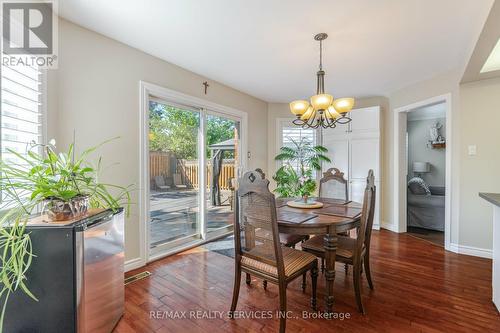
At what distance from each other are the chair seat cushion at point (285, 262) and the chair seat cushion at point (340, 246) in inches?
10.3

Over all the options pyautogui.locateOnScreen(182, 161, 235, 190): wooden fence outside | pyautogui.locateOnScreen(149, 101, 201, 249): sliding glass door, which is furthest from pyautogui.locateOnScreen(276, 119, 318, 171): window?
pyautogui.locateOnScreen(149, 101, 201, 249): sliding glass door

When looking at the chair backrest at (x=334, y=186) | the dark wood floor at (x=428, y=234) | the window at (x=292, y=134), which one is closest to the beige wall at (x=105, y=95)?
the chair backrest at (x=334, y=186)

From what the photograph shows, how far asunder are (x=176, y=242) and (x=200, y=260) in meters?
0.55

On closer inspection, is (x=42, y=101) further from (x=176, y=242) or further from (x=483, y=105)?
(x=483, y=105)

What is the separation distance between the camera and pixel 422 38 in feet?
7.97

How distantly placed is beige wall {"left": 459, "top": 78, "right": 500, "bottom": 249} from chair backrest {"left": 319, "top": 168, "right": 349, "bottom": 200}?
157 cm

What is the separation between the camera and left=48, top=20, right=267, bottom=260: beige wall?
2160 millimetres

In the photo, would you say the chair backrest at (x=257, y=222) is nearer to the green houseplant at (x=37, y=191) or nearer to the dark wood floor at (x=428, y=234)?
the green houseplant at (x=37, y=191)

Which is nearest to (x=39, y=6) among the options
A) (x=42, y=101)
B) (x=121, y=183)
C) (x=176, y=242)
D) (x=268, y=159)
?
(x=42, y=101)

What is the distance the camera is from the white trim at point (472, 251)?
3043 millimetres

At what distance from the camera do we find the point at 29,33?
1848mm

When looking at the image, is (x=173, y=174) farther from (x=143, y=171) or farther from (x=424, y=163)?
(x=424, y=163)

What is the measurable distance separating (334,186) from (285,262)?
1.75 m

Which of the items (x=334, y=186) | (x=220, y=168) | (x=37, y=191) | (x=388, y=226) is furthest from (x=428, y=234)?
(x=37, y=191)
